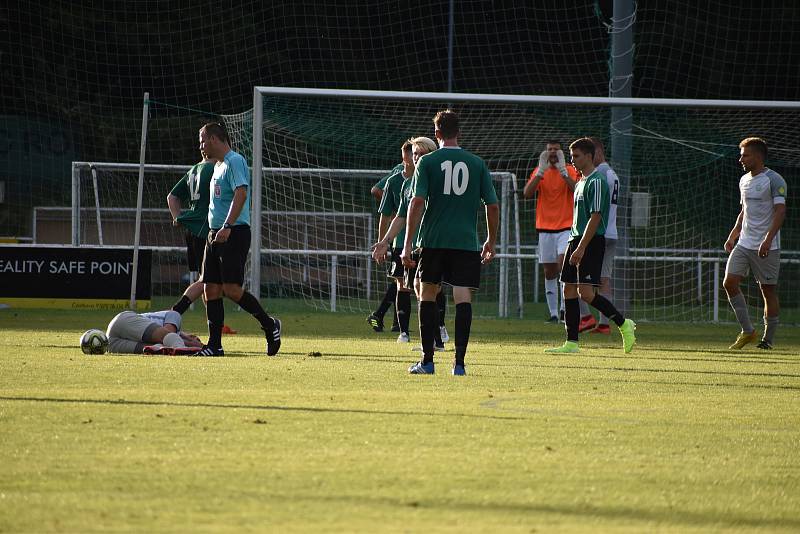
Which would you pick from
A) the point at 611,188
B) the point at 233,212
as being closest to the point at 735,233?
the point at 611,188

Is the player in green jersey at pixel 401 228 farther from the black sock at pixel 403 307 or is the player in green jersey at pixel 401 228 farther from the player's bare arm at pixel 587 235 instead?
the player's bare arm at pixel 587 235

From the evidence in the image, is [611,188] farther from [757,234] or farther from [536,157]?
[536,157]

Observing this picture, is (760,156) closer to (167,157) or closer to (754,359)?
(754,359)

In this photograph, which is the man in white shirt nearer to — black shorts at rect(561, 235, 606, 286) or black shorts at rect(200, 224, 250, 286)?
black shorts at rect(561, 235, 606, 286)

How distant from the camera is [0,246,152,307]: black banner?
1756 centimetres

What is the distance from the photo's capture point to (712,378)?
9.18m

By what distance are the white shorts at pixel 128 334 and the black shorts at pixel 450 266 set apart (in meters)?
2.66

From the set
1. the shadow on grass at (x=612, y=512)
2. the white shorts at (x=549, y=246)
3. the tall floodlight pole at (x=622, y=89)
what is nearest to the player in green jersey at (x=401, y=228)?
the white shorts at (x=549, y=246)

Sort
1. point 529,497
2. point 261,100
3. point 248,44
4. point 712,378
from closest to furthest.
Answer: point 529,497 → point 712,378 → point 261,100 → point 248,44

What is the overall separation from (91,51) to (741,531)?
1035 inches

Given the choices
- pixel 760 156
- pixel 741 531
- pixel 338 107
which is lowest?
pixel 741 531

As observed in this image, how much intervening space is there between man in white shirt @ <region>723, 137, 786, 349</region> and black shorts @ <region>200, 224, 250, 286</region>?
15.7 feet

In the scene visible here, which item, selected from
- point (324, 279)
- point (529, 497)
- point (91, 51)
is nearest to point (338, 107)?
point (324, 279)

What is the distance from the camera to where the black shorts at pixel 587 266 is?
1143 centimetres
